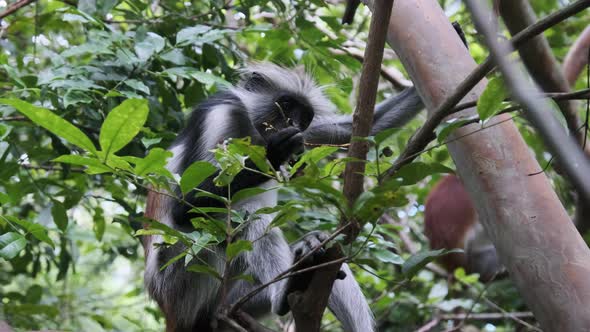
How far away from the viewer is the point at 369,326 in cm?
411

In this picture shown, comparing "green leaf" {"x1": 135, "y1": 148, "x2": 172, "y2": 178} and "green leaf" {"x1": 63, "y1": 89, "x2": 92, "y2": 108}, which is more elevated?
"green leaf" {"x1": 63, "y1": 89, "x2": 92, "y2": 108}

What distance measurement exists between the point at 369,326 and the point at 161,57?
6.39 ft

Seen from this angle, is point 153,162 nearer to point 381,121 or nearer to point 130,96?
point 130,96

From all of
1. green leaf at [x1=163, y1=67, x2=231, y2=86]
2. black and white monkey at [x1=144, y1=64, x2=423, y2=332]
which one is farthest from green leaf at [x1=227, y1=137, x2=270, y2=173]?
green leaf at [x1=163, y1=67, x2=231, y2=86]

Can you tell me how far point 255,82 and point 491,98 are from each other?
304cm

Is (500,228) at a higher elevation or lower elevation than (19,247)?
lower

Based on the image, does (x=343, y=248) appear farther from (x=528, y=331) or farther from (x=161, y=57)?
(x=528, y=331)

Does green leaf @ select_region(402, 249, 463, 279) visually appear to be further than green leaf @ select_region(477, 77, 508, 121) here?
Yes

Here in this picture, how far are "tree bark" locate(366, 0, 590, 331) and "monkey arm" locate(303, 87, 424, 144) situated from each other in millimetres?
1585

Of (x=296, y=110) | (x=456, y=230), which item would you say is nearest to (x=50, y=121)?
(x=296, y=110)

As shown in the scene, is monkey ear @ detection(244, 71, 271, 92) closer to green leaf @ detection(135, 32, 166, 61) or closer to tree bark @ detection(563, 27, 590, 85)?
green leaf @ detection(135, 32, 166, 61)

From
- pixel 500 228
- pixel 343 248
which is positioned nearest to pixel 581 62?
pixel 500 228

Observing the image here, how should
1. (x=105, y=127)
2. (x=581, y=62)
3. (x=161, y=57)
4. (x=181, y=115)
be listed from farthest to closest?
1. (x=581, y=62)
2. (x=181, y=115)
3. (x=161, y=57)
4. (x=105, y=127)

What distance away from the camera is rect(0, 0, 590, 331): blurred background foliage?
12.0 ft
